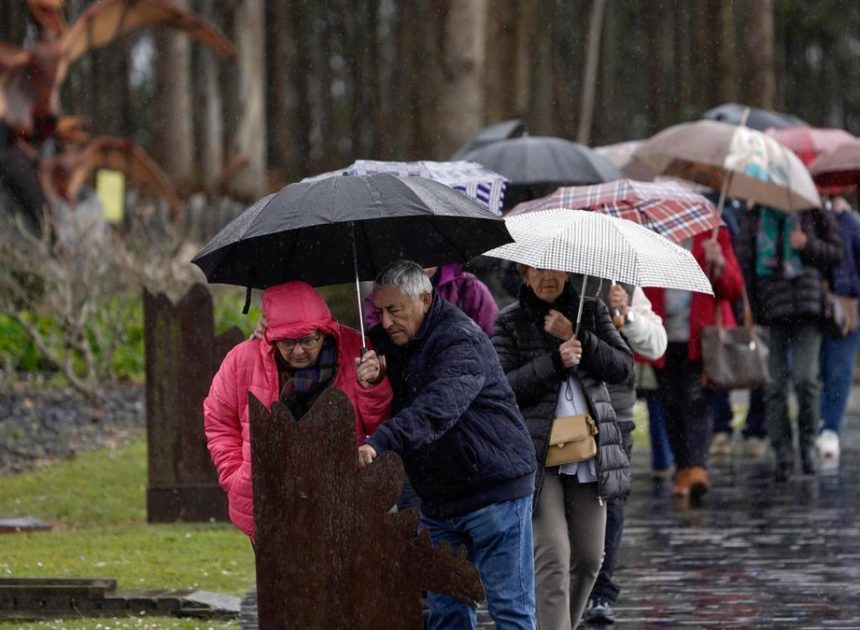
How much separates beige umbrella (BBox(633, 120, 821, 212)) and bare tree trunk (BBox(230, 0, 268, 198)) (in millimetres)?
21626

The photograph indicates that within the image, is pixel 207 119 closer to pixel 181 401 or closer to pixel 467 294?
pixel 181 401

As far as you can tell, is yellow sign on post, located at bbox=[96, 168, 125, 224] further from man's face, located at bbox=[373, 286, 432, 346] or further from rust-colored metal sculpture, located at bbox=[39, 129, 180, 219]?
man's face, located at bbox=[373, 286, 432, 346]

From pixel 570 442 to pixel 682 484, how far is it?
484cm

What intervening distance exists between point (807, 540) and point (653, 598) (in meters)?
1.96

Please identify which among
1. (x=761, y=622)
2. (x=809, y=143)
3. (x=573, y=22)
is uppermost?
(x=573, y=22)

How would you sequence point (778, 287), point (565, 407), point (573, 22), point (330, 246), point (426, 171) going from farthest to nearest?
1. point (573, 22)
2. point (778, 287)
3. point (426, 171)
4. point (565, 407)
5. point (330, 246)

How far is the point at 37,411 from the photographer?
1543 cm

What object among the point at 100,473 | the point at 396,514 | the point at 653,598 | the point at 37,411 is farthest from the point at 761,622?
the point at 37,411

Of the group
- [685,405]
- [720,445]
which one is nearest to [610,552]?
[685,405]

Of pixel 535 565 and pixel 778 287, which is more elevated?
pixel 778 287

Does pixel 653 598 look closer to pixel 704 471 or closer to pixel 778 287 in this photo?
pixel 704 471

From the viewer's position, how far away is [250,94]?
33.5 meters

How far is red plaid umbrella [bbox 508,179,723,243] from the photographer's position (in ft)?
25.9

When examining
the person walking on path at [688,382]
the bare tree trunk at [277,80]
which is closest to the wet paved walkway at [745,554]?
the person walking on path at [688,382]
